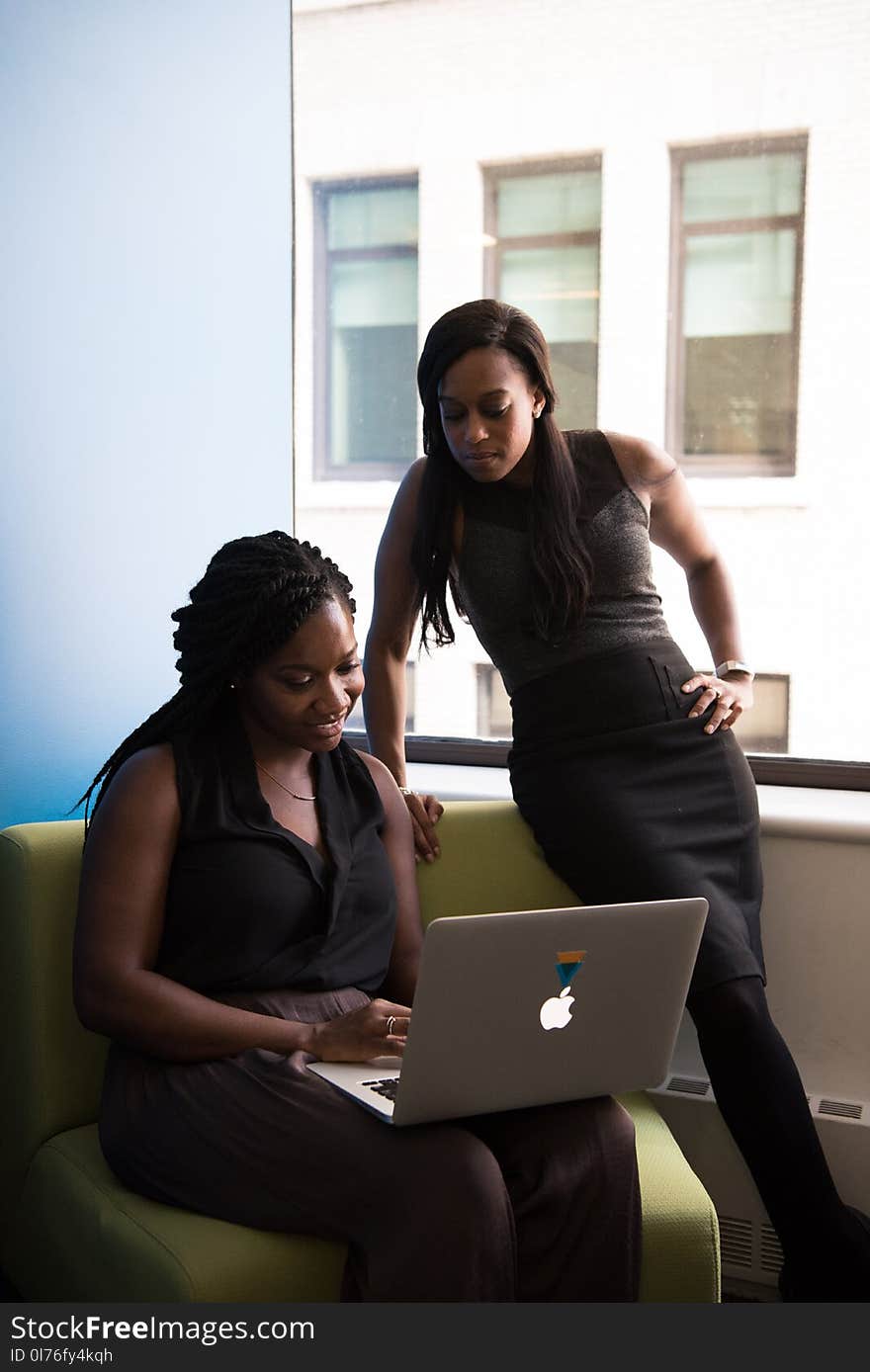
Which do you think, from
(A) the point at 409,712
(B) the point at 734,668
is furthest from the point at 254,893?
(A) the point at 409,712

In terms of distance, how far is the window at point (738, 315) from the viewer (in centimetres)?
336

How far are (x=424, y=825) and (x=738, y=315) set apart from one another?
2.00 metres

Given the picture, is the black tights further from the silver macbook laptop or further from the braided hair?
the braided hair

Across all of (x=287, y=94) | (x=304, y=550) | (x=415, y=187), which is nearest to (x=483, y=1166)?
(x=304, y=550)

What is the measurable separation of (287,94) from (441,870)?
5.28ft

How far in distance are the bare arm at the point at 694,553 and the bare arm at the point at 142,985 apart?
83 centimetres

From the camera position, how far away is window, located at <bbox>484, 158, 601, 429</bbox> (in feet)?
11.8

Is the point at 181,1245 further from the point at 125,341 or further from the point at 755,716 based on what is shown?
the point at 755,716

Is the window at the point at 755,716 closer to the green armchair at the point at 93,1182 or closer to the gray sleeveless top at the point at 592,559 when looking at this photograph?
the gray sleeveless top at the point at 592,559

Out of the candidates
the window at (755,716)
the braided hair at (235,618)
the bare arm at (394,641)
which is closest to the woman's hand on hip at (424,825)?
the bare arm at (394,641)

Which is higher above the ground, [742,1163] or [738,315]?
[738,315]

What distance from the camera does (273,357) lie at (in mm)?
2711

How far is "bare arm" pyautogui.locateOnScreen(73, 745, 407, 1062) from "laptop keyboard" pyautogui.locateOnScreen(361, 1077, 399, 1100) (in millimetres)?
49

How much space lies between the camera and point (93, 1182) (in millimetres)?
1613
